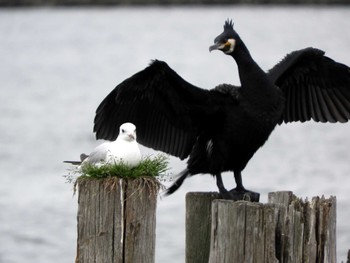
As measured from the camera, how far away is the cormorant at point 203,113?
7.91 m

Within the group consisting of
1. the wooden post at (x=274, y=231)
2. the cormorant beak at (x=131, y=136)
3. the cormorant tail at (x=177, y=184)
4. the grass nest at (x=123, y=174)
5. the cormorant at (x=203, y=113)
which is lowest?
the wooden post at (x=274, y=231)

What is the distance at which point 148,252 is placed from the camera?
6156 mm

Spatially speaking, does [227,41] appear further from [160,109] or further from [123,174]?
[123,174]

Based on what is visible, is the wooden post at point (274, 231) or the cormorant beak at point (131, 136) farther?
the cormorant beak at point (131, 136)

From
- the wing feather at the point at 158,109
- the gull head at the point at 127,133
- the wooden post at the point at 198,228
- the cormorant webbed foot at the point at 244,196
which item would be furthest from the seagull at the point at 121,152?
the cormorant webbed foot at the point at 244,196

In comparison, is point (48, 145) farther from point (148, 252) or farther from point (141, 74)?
point (148, 252)

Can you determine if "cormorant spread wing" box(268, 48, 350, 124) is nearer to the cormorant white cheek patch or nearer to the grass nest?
the cormorant white cheek patch

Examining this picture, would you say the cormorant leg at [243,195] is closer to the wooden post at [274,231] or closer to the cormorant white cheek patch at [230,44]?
the wooden post at [274,231]

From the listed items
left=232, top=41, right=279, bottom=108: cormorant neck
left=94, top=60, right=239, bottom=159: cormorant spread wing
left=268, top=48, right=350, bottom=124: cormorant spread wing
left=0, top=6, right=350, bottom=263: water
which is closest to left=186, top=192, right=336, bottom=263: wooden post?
left=232, top=41, right=279, bottom=108: cormorant neck

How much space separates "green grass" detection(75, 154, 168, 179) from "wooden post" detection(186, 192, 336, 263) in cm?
46

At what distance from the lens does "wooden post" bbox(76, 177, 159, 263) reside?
238 inches

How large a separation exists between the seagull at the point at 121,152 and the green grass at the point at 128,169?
2.2 inches

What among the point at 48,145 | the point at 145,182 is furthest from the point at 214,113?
the point at 48,145

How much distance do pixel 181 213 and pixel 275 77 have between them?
26.3ft
